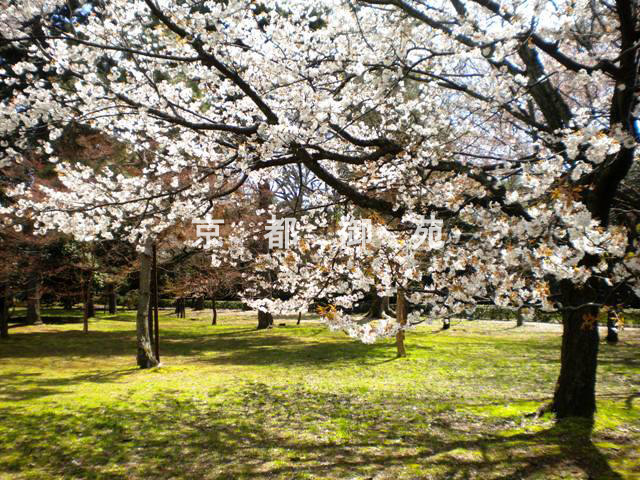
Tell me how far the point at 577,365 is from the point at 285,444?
354cm

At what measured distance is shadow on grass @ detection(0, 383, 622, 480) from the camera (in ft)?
14.1

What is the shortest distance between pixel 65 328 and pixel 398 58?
19.0 metres

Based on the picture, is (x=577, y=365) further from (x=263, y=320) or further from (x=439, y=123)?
(x=263, y=320)

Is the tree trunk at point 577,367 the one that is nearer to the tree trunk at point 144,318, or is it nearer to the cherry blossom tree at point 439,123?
the cherry blossom tree at point 439,123

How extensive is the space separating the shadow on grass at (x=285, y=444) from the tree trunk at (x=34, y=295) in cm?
1152

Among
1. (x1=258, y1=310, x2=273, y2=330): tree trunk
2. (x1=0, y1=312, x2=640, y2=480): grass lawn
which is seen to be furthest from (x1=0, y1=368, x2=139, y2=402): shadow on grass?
(x1=258, y1=310, x2=273, y2=330): tree trunk

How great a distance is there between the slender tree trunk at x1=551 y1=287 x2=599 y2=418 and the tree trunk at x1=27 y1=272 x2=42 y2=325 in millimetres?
16136

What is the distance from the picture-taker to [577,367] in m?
5.24

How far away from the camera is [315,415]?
6266 millimetres

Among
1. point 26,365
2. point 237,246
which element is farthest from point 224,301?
point 237,246

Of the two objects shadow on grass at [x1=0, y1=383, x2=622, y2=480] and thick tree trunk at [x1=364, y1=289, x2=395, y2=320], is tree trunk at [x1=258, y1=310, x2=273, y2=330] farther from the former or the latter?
shadow on grass at [x1=0, y1=383, x2=622, y2=480]

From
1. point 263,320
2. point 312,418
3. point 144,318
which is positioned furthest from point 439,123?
point 263,320

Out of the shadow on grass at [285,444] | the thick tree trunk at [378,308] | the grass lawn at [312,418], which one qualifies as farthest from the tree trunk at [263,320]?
the shadow on grass at [285,444]

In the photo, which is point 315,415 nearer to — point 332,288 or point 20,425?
point 332,288
